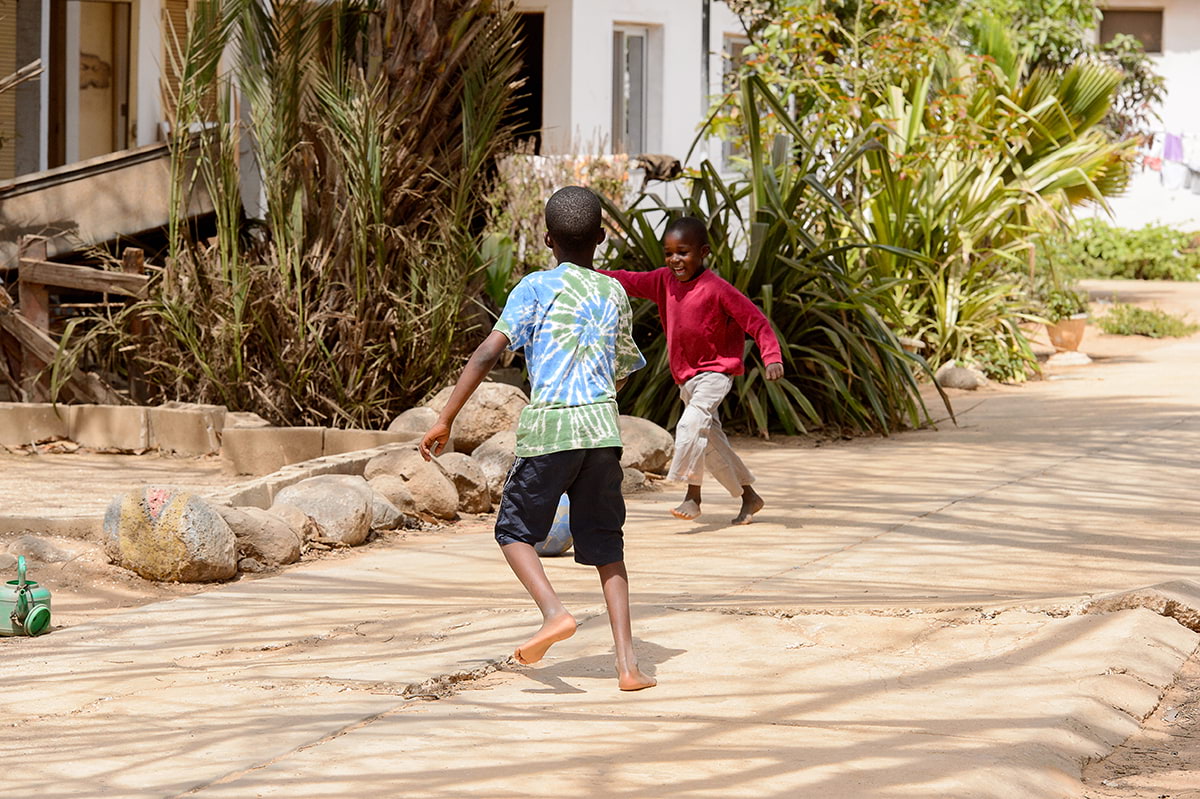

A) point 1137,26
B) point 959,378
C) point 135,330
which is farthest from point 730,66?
point 1137,26

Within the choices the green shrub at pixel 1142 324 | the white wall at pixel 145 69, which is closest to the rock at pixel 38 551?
the white wall at pixel 145 69

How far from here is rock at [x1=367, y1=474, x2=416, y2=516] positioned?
7.17 metres

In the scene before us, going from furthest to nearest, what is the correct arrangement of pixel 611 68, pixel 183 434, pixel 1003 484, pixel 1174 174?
pixel 1174 174 < pixel 611 68 < pixel 183 434 < pixel 1003 484

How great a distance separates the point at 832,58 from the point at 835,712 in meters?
13.5

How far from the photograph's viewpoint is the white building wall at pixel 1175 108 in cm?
3009

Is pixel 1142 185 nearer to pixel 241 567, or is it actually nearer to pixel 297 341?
pixel 297 341

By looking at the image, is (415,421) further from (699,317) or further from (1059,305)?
(1059,305)

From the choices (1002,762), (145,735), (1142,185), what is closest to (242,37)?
(145,735)

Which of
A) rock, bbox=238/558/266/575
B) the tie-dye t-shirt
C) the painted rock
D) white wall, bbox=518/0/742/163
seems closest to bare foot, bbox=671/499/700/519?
the painted rock

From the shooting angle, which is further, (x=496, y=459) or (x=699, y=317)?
(x=496, y=459)

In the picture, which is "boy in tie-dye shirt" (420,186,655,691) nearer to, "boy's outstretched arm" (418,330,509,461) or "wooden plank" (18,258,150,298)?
"boy's outstretched arm" (418,330,509,461)

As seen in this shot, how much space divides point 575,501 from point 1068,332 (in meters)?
13.0

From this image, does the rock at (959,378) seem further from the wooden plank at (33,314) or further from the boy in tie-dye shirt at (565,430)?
the boy in tie-dye shirt at (565,430)

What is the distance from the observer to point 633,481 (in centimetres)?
827
